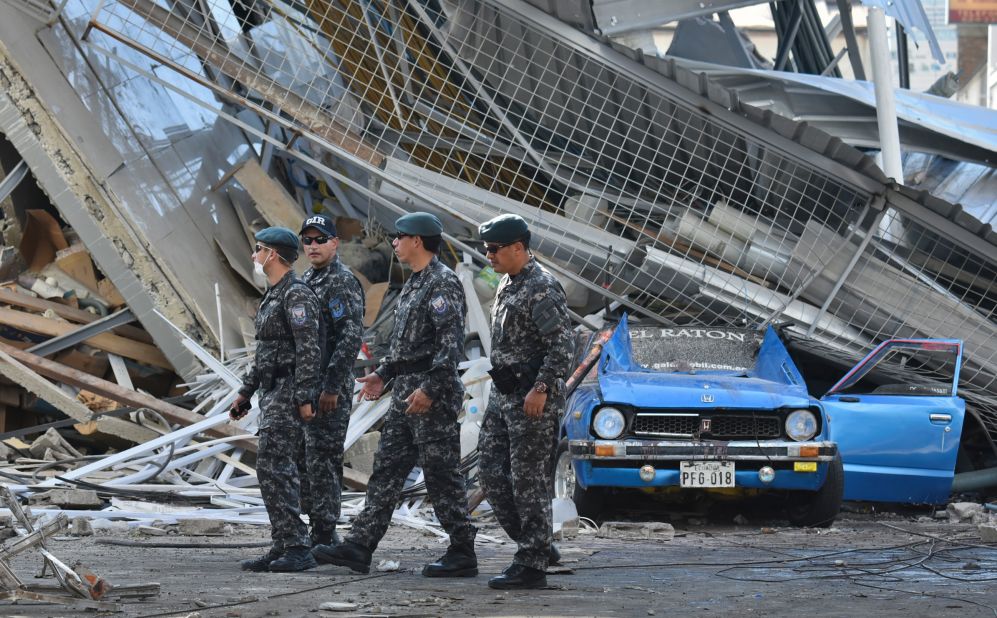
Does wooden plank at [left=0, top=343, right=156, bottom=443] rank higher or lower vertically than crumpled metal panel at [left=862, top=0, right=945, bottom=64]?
lower

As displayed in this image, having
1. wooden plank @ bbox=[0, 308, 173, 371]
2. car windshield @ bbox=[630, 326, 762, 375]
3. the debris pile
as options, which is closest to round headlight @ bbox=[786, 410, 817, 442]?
car windshield @ bbox=[630, 326, 762, 375]

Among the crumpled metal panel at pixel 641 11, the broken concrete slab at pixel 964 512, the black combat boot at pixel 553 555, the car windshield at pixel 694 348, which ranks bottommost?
the black combat boot at pixel 553 555

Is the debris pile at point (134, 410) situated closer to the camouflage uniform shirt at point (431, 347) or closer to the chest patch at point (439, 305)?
the camouflage uniform shirt at point (431, 347)

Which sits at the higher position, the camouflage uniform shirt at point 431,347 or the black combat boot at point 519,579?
the camouflage uniform shirt at point 431,347

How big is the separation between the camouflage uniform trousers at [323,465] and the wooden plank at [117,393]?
3526 millimetres

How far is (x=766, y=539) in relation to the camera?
8.36 m

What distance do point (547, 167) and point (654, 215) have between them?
1.05m

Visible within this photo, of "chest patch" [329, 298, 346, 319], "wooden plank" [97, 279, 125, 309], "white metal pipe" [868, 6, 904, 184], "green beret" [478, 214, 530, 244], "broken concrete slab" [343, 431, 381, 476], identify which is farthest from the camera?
"wooden plank" [97, 279, 125, 309]

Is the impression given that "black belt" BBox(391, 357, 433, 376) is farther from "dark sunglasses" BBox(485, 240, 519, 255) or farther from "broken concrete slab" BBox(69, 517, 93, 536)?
"broken concrete slab" BBox(69, 517, 93, 536)

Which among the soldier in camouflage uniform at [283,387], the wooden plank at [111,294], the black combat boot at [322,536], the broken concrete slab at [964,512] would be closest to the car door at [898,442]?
the broken concrete slab at [964,512]

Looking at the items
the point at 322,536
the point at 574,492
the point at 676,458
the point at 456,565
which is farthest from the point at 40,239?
the point at 456,565

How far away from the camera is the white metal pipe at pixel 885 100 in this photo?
11.2 meters

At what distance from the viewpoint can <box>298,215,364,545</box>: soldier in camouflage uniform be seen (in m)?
6.78

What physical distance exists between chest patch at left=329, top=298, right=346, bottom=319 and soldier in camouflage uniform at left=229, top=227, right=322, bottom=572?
23 cm
